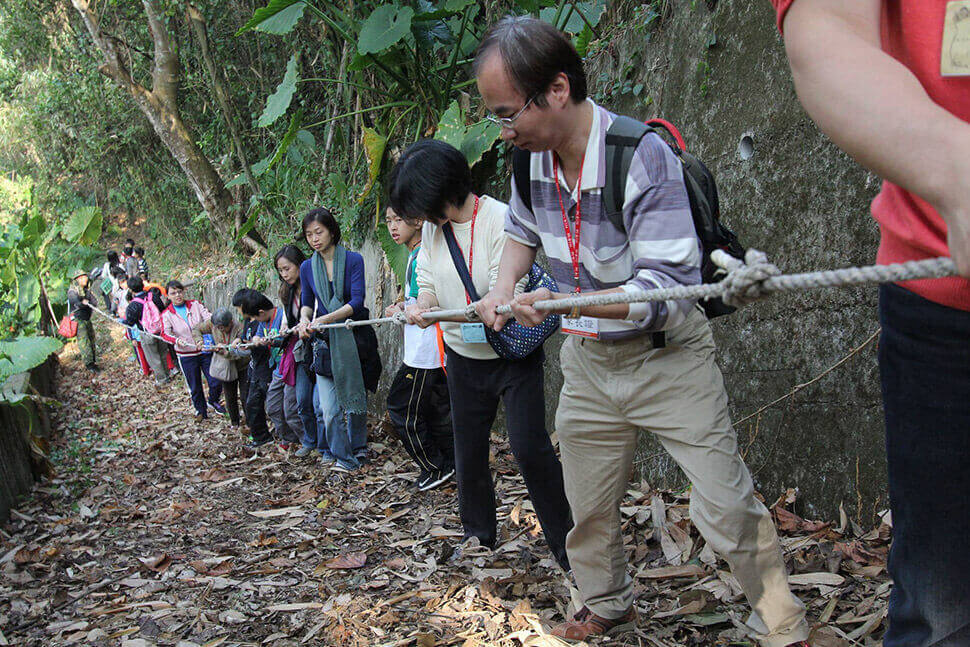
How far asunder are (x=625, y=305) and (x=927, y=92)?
1.10 meters

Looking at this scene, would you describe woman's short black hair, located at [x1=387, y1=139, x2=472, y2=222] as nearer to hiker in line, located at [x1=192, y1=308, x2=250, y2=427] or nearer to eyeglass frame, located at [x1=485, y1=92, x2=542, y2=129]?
eyeglass frame, located at [x1=485, y1=92, x2=542, y2=129]

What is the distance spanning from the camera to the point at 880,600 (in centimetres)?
283

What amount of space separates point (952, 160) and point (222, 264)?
50.6 feet

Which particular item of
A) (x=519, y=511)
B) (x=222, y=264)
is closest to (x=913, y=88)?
(x=519, y=511)

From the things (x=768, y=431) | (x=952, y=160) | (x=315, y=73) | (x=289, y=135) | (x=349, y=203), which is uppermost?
(x=315, y=73)

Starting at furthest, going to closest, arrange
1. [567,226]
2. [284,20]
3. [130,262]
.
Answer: [130,262] → [284,20] → [567,226]

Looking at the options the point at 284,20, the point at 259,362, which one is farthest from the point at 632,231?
the point at 259,362

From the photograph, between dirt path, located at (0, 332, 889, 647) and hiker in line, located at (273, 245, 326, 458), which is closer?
dirt path, located at (0, 332, 889, 647)

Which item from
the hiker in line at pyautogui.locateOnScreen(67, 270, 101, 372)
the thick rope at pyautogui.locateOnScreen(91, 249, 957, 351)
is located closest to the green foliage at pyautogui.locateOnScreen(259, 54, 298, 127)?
the thick rope at pyautogui.locateOnScreen(91, 249, 957, 351)

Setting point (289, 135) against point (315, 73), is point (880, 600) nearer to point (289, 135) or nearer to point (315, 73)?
point (289, 135)

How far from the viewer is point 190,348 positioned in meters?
9.23

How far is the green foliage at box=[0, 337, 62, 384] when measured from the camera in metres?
5.74

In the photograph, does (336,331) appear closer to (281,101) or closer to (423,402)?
(423,402)

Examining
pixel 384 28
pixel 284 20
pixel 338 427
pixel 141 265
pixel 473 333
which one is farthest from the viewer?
pixel 141 265
